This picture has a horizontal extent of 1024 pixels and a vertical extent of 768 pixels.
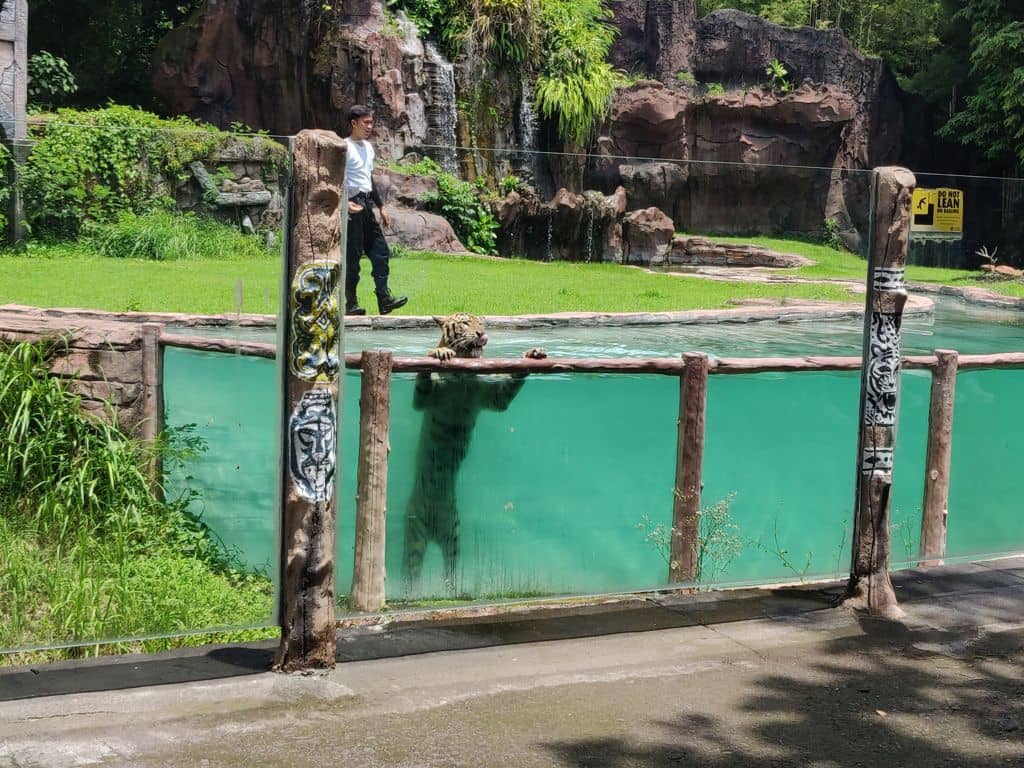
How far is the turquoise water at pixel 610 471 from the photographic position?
596 cm

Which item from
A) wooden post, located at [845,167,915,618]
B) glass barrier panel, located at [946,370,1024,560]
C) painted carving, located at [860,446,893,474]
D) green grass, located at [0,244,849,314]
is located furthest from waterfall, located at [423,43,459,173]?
painted carving, located at [860,446,893,474]

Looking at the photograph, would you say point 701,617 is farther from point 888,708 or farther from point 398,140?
point 398,140

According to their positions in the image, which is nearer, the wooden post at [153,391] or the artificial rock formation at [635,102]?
the wooden post at [153,391]

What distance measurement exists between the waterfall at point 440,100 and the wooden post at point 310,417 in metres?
15.8

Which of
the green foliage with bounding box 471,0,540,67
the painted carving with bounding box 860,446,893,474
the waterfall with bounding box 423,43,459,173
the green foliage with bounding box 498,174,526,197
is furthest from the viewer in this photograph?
the green foliage with bounding box 471,0,540,67

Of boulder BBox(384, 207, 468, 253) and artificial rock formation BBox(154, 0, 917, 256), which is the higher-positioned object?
artificial rock formation BBox(154, 0, 917, 256)

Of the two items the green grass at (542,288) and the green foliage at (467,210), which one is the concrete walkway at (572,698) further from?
the green foliage at (467,210)

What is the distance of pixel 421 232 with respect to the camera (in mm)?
9062

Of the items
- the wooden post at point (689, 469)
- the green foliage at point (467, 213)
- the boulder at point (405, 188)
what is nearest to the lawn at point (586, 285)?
the green foliage at point (467, 213)

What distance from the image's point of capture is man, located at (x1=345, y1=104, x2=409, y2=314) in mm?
8406

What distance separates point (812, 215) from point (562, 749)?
5131mm

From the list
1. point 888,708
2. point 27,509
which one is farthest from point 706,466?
point 27,509

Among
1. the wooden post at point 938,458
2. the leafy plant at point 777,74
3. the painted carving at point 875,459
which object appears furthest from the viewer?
the leafy plant at point 777,74

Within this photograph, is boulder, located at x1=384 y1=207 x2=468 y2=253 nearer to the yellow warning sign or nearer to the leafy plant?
the yellow warning sign
